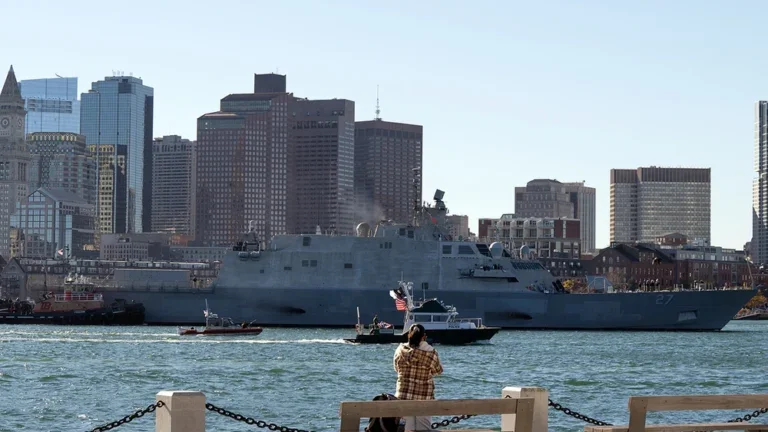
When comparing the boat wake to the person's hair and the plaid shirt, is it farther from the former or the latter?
the person's hair

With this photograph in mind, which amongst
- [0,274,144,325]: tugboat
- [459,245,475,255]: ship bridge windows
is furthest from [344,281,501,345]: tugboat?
[0,274,144,325]: tugboat

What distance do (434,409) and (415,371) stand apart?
7.35 feet

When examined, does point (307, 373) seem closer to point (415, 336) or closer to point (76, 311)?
point (415, 336)

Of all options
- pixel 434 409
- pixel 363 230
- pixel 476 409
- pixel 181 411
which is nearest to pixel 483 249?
pixel 363 230

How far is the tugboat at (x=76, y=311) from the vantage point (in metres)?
95.7

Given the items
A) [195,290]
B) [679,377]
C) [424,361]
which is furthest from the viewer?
[195,290]

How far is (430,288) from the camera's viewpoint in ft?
284

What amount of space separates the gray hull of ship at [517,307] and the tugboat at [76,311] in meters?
8.71

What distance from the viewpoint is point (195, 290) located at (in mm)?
93062

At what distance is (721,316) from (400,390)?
74.7 m

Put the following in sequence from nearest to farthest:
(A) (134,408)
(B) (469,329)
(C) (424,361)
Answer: (C) (424,361) → (A) (134,408) → (B) (469,329)

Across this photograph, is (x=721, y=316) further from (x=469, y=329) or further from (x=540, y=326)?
(x=469, y=329)

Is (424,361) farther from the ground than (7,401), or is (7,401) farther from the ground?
(424,361)

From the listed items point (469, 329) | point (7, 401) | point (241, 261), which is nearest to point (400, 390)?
point (7, 401)
